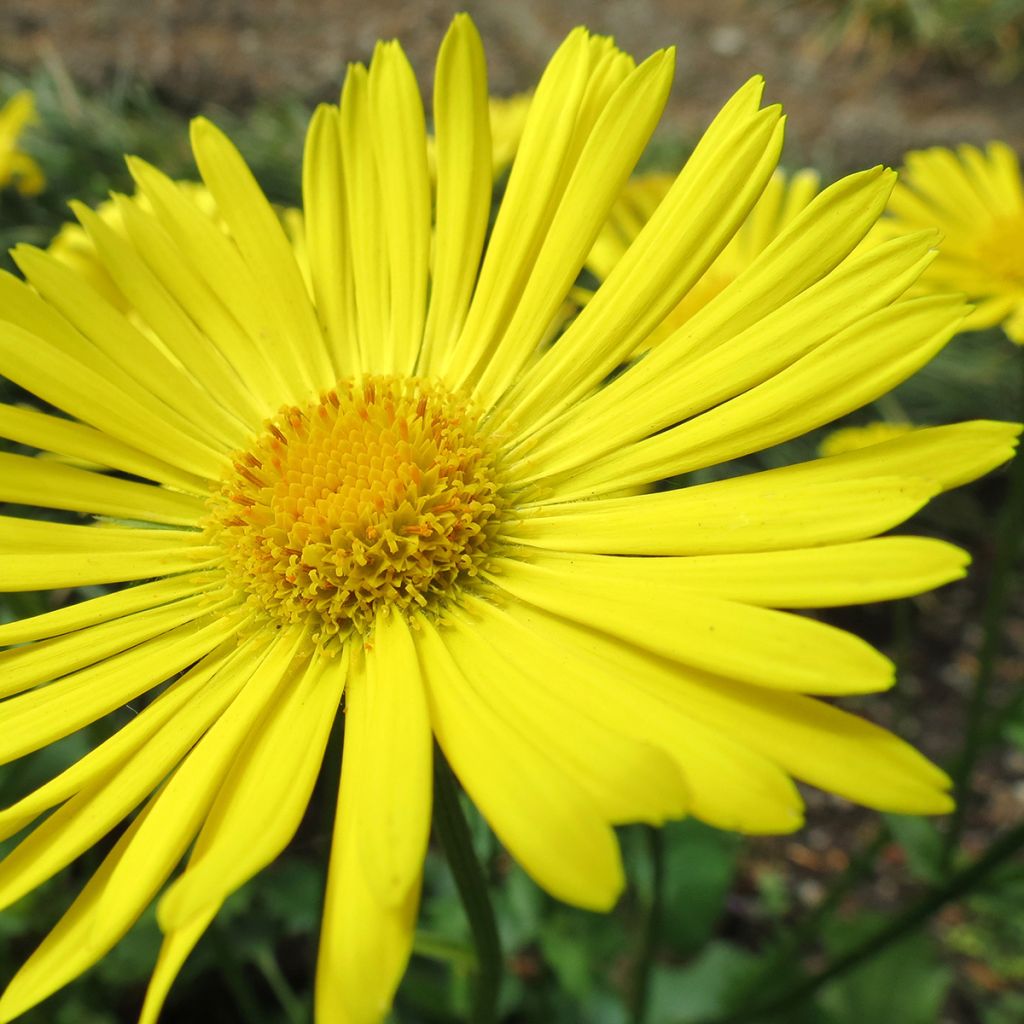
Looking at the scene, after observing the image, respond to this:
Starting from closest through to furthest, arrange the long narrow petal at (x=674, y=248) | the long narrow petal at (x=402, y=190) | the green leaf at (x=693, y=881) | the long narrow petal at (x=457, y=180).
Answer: the long narrow petal at (x=674, y=248) < the long narrow petal at (x=457, y=180) < the long narrow petal at (x=402, y=190) < the green leaf at (x=693, y=881)

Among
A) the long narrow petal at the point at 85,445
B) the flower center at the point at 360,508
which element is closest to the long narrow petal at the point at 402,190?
the flower center at the point at 360,508

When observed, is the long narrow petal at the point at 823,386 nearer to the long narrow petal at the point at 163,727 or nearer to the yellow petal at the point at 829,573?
the yellow petal at the point at 829,573

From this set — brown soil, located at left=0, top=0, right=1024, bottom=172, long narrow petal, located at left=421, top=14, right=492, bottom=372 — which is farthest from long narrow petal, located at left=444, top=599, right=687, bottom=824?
brown soil, located at left=0, top=0, right=1024, bottom=172

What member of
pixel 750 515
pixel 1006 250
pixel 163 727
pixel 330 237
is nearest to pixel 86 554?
pixel 163 727

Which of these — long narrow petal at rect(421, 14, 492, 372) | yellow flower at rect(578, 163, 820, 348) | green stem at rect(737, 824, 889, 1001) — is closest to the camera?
long narrow petal at rect(421, 14, 492, 372)

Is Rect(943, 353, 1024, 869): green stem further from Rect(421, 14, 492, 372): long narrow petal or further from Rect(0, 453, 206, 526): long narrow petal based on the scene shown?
Rect(0, 453, 206, 526): long narrow petal

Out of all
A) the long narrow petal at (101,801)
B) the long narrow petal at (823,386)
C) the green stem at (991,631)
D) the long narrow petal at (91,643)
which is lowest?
the green stem at (991,631)

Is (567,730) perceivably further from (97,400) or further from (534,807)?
(97,400)
